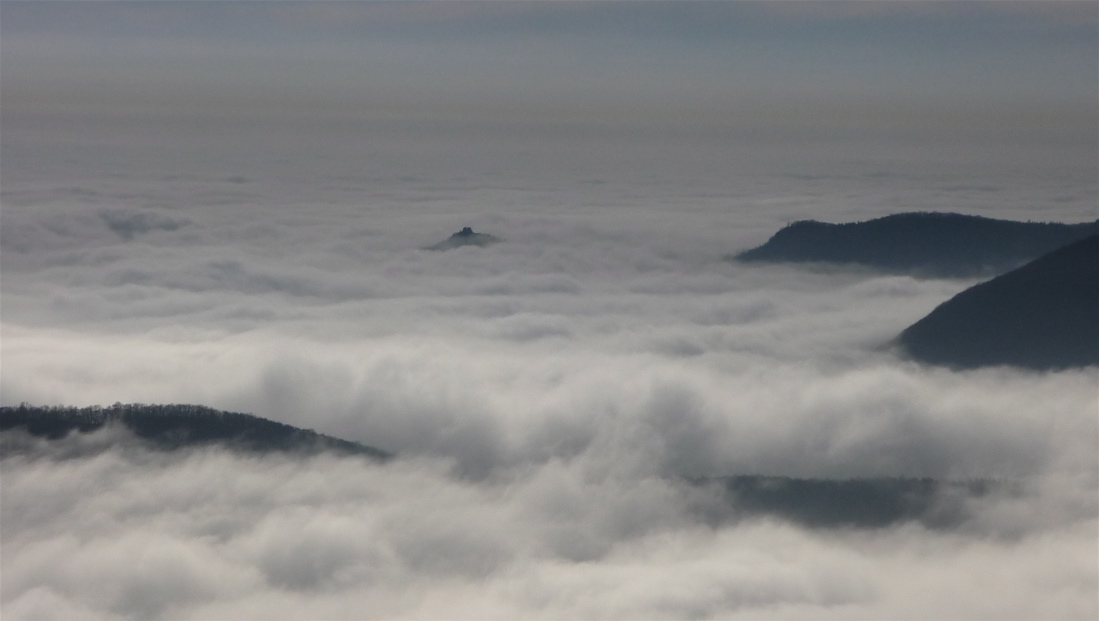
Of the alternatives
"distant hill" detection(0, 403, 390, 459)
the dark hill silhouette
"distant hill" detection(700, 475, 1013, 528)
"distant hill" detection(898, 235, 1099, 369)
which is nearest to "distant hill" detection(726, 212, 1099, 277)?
the dark hill silhouette

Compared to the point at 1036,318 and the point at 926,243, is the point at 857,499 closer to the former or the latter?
the point at 1036,318

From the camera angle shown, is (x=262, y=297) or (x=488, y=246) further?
(x=488, y=246)

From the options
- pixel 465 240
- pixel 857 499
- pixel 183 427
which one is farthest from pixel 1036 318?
pixel 465 240

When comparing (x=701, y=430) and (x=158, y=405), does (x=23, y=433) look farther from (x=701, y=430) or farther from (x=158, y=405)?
(x=701, y=430)

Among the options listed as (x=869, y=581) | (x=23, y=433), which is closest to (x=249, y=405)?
(x=23, y=433)

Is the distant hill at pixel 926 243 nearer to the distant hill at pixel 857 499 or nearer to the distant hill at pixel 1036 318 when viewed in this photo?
the distant hill at pixel 1036 318

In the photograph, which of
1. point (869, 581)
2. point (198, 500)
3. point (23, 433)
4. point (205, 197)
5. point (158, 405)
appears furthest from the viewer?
point (205, 197)

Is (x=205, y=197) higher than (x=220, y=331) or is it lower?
higher

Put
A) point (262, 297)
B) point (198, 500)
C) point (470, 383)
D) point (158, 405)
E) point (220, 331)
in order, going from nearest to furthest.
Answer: point (198, 500)
point (158, 405)
point (470, 383)
point (220, 331)
point (262, 297)
